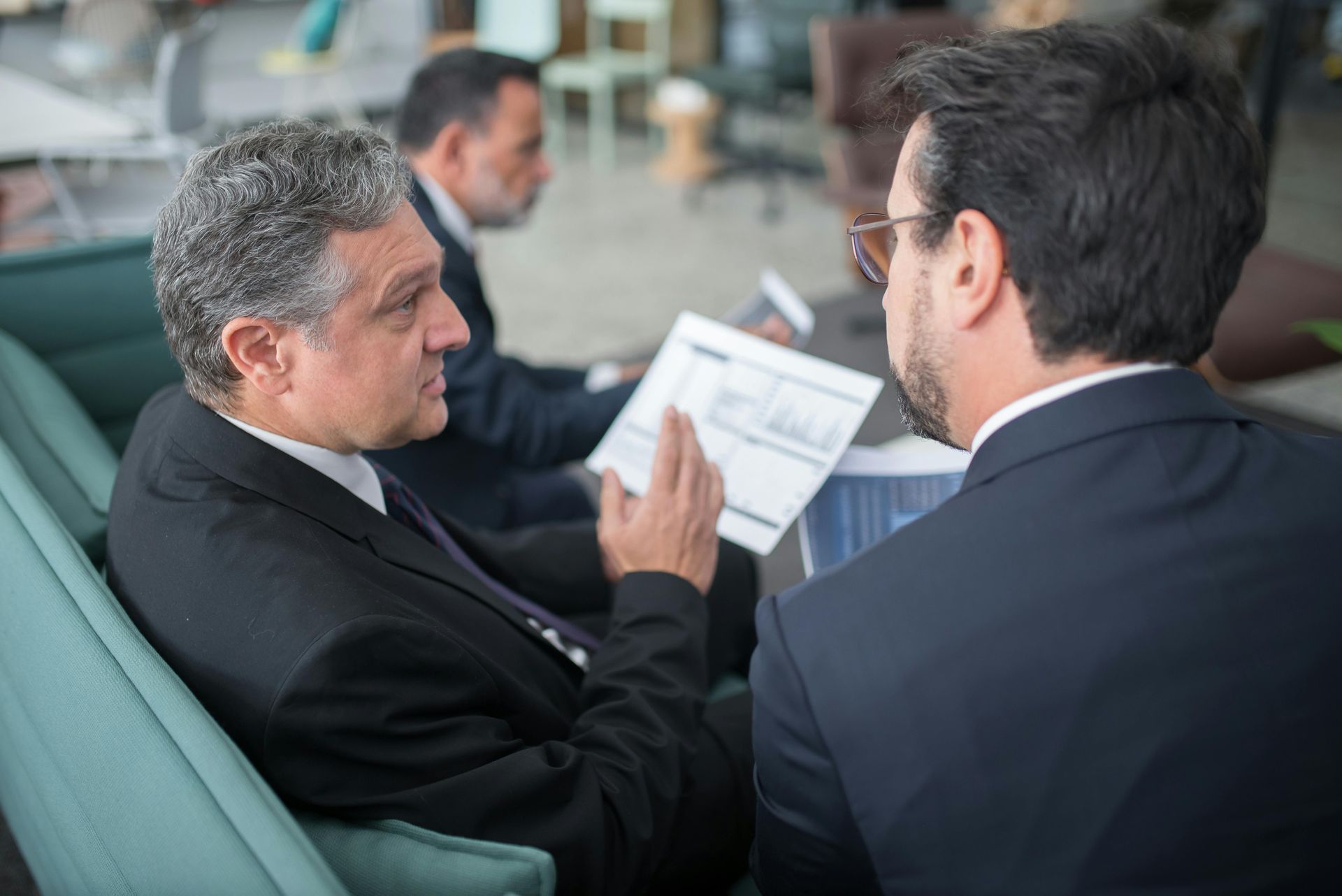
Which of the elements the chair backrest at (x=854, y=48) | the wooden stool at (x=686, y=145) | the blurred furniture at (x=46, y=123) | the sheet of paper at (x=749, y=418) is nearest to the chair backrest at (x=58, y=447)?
the sheet of paper at (x=749, y=418)

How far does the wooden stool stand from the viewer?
5.45 metres

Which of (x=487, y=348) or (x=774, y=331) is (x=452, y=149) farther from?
(x=774, y=331)

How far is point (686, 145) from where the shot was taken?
18.3 feet

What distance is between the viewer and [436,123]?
1925mm

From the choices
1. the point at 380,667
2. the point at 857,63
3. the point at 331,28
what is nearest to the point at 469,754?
the point at 380,667

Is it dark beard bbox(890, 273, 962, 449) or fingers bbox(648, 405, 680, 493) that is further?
fingers bbox(648, 405, 680, 493)

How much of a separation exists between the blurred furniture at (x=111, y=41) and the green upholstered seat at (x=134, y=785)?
5.82 metres

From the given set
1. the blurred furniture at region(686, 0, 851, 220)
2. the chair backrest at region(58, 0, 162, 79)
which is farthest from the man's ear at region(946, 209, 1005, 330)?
the chair backrest at region(58, 0, 162, 79)

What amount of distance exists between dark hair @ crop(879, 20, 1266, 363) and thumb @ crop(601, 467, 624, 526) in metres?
0.65

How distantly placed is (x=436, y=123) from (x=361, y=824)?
1.49 m

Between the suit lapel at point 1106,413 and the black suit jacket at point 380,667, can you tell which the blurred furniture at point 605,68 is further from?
the suit lapel at point 1106,413

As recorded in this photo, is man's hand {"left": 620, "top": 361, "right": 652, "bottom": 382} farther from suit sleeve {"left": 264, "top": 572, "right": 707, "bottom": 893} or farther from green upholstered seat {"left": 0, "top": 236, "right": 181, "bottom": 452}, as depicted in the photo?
suit sleeve {"left": 264, "top": 572, "right": 707, "bottom": 893}

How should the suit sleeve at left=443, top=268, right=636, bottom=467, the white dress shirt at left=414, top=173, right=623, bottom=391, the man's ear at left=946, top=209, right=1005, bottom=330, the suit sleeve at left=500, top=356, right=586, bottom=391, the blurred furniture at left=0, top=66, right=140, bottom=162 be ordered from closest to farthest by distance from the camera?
the man's ear at left=946, top=209, right=1005, bottom=330 < the suit sleeve at left=443, top=268, right=636, bottom=467 < the white dress shirt at left=414, top=173, right=623, bottom=391 < the suit sleeve at left=500, top=356, right=586, bottom=391 < the blurred furniture at left=0, top=66, right=140, bottom=162

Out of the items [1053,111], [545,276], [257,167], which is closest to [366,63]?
[545,276]
